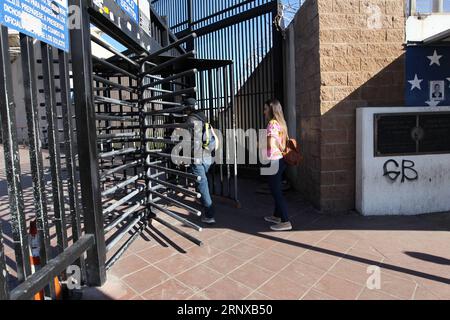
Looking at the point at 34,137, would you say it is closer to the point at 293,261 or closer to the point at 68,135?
the point at 68,135

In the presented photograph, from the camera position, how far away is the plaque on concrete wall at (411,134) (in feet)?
15.1

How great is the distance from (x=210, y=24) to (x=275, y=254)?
235 inches

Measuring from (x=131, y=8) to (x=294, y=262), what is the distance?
10.3ft

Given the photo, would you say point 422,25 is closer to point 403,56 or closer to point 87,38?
point 403,56

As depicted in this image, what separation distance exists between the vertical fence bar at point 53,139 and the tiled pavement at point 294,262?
2.30ft

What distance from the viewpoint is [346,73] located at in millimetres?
4676

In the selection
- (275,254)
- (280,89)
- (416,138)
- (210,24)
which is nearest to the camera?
(275,254)

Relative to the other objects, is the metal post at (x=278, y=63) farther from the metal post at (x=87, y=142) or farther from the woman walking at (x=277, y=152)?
the metal post at (x=87, y=142)

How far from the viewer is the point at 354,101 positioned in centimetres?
473

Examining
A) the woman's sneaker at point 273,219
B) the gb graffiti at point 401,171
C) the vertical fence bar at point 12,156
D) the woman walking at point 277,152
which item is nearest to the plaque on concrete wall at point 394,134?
the gb graffiti at point 401,171

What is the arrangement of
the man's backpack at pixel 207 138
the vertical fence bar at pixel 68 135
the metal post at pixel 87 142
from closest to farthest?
the vertical fence bar at pixel 68 135 → the metal post at pixel 87 142 → the man's backpack at pixel 207 138

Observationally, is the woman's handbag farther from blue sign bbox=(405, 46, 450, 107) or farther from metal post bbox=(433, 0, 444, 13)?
metal post bbox=(433, 0, 444, 13)
